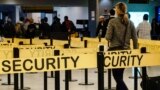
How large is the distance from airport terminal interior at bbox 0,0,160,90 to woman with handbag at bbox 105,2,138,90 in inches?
12.7

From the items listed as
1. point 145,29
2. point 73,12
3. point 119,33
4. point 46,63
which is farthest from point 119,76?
point 73,12

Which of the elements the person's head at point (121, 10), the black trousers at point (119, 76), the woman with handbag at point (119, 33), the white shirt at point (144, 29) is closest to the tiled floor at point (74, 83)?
the white shirt at point (144, 29)

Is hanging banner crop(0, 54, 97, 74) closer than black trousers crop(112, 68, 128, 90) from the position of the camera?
Yes

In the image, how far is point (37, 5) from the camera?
27.5 meters

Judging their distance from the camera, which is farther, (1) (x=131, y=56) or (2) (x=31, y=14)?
(2) (x=31, y=14)

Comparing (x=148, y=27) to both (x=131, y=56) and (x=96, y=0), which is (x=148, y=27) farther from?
(x=96, y=0)

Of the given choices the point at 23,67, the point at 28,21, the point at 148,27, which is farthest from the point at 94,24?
the point at 23,67

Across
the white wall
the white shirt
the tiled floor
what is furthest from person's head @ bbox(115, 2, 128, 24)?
the white wall

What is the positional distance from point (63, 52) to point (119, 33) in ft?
3.32

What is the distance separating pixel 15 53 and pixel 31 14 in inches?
923

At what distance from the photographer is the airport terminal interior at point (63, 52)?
6.48 meters

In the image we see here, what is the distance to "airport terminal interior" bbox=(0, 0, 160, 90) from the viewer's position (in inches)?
255

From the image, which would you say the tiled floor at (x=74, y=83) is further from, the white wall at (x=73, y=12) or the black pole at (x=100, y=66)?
the white wall at (x=73, y=12)

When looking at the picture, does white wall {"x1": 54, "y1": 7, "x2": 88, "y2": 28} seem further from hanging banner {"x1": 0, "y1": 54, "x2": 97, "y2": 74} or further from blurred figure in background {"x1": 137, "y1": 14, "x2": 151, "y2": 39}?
hanging banner {"x1": 0, "y1": 54, "x2": 97, "y2": 74}
